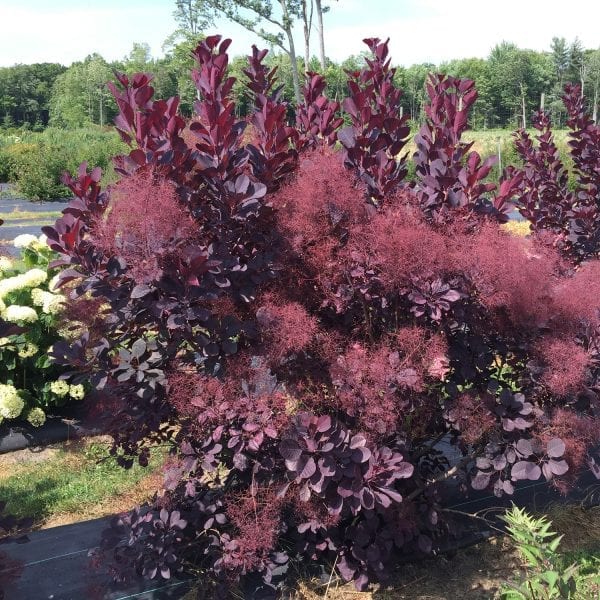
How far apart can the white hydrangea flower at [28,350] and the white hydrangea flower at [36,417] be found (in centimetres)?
38

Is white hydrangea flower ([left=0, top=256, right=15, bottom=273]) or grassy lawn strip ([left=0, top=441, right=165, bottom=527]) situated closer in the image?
grassy lawn strip ([left=0, top=441, right=165, bottom=527])

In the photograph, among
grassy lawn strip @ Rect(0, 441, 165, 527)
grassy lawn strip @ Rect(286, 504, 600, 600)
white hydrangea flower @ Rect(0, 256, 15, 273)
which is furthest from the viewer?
white hydrangea flower @ Rect(0, 256, 15, 273)

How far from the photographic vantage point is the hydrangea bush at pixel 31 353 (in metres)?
4.18

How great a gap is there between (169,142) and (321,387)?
0.98 metres

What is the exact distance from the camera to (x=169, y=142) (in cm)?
193

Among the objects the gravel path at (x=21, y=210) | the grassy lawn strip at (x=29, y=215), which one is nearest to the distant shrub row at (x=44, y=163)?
the gravel path at (x=21, y=210)

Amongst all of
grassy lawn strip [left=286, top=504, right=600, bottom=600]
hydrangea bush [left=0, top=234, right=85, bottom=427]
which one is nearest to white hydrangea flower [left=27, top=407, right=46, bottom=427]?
hydrangea bush [left=0, top=234, right=85, bottom=427]

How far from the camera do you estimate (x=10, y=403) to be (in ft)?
13.6

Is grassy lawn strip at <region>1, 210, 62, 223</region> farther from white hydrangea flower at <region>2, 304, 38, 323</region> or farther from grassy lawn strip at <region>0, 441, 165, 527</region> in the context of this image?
grassy lawn strip at <region>0, 441, 165, 527</region>

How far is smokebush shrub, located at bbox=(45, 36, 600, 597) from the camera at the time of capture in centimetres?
194

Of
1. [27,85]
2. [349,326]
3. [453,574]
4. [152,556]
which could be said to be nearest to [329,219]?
[349,326]

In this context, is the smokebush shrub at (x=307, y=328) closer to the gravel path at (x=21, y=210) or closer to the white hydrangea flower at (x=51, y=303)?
the white hydrangea flower at (x=51, y=303)

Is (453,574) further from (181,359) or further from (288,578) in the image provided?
(181,359)

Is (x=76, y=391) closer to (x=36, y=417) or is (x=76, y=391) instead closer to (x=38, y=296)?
(x=36, y=417)
